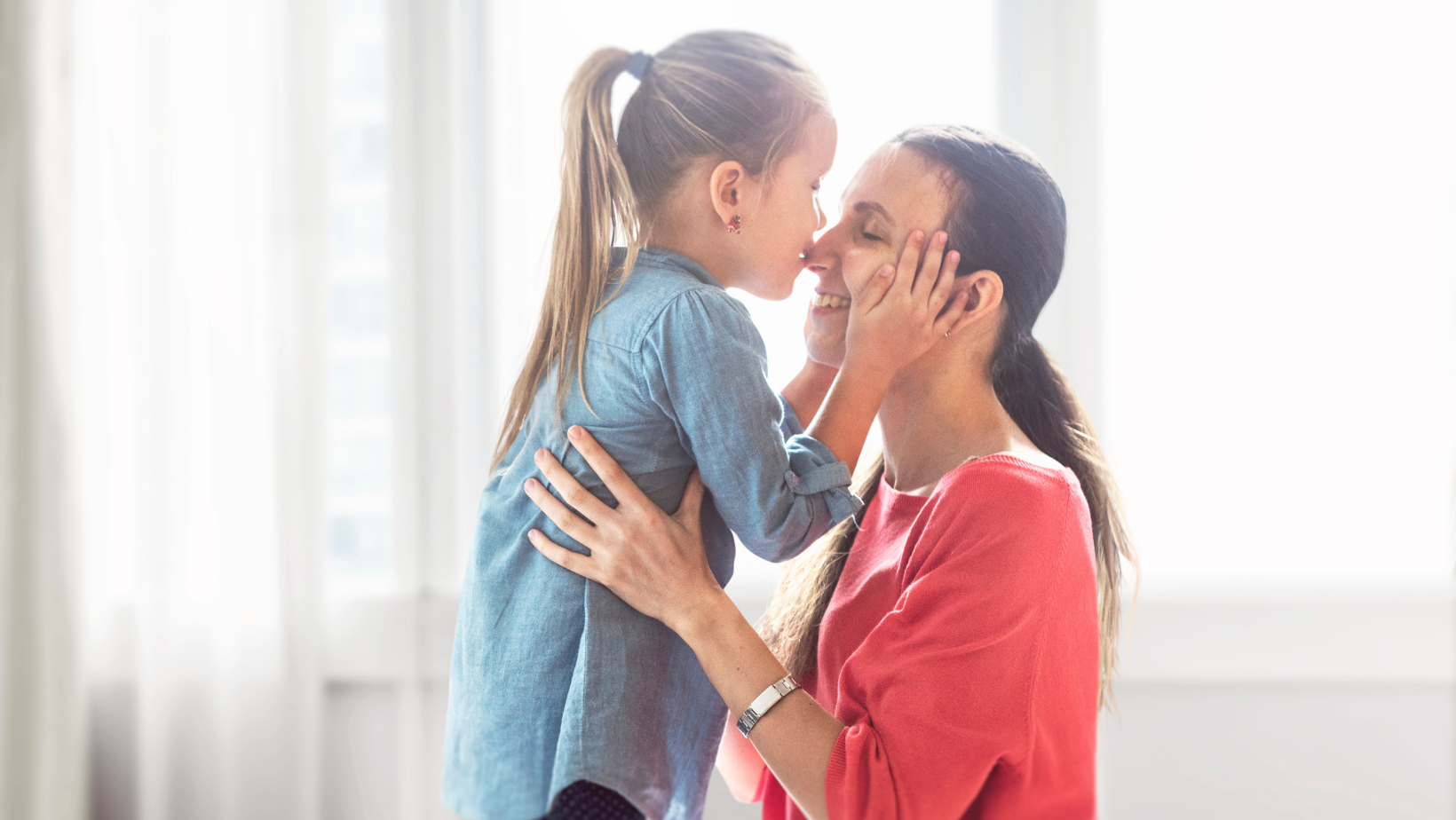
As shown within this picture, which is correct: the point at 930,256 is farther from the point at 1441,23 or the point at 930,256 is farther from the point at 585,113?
the point at 1441,23

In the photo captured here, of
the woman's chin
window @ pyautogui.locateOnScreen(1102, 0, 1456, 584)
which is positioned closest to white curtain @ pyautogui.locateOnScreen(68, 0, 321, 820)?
the woman's chin

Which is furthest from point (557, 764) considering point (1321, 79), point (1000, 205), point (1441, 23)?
point (1441, 23)

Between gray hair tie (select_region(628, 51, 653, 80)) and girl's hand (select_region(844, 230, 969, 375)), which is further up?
gray hair tie (select_region(628, 51, 653, 80))

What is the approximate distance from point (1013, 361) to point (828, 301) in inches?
7.4

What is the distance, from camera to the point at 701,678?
0.77 metres

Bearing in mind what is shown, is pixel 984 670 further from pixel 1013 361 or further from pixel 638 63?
pixel 638 63

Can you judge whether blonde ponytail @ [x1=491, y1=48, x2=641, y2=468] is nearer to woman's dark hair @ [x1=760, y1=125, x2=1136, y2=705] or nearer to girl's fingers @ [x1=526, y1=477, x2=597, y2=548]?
girl's fingers @ [x1=526, y1=477, x2=597, y2=548]

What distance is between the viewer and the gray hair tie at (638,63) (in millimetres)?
733

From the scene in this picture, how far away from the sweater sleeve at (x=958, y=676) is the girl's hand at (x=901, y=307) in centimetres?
15

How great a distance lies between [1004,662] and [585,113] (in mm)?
519

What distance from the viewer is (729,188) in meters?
0.76

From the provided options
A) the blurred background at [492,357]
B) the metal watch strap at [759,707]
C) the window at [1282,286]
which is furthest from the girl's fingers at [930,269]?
the window at [1282,286]

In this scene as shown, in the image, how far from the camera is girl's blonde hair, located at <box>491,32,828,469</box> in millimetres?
721

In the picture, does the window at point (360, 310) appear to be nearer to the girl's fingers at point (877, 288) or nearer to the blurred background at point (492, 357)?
Result: the blurred background at point (492, 357)
